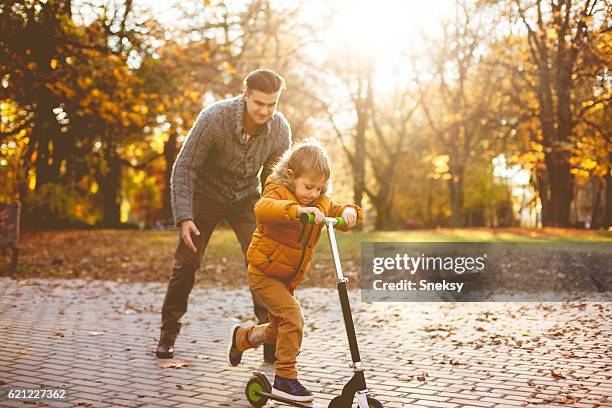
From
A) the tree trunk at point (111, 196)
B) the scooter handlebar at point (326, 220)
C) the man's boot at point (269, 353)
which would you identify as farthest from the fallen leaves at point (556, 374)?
the tree trunk at point (111, 196)

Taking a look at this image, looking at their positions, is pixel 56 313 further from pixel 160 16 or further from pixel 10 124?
pixel 10 124

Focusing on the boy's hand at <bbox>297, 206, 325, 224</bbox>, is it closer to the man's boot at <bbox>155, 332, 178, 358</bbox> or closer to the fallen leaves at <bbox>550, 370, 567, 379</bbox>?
the fallen leaves at <bbox>550, 370, 567, 379</bbox>

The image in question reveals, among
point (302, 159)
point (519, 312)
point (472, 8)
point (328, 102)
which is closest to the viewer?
point (302, 159)

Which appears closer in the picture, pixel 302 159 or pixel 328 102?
pixel 302 159

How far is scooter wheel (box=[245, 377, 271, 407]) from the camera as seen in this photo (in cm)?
473

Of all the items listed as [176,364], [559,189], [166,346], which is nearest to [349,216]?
[176,364]

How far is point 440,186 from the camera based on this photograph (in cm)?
4419

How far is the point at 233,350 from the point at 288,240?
132 centimetres

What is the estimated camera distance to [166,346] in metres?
6.36

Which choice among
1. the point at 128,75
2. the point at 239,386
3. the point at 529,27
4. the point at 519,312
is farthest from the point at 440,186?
the point at 239,386

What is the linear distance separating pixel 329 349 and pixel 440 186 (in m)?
38.2

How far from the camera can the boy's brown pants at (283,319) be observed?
4.50m

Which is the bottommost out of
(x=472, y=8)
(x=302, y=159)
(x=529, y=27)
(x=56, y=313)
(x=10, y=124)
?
(x=56, y=313)

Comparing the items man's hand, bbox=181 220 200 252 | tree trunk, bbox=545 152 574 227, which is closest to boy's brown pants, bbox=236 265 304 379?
man's hand, bbox=181 220 200 252
